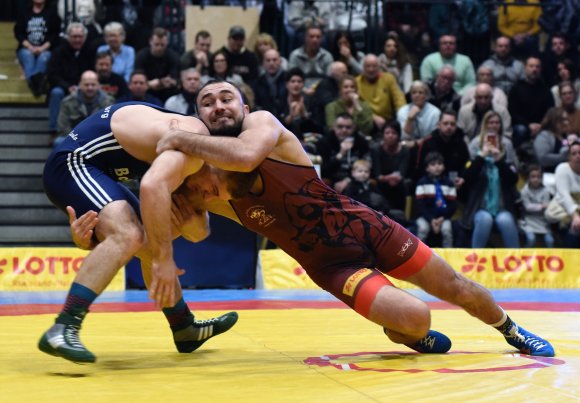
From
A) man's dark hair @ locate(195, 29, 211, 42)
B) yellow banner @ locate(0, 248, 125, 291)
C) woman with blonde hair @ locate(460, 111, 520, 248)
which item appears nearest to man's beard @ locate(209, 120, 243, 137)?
yellow banner @ locate(0, 248, 125, 291)

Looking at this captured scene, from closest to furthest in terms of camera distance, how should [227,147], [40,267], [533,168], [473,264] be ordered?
[227,147] → [40,267] → [473,264] → [533,168]

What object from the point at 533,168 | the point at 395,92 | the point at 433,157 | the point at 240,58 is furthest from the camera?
the point at 395,92

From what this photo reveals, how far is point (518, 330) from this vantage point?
14.8ft

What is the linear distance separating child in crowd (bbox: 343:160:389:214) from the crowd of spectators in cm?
1

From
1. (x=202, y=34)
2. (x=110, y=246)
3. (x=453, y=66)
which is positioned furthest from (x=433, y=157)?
(x=110, y=246)

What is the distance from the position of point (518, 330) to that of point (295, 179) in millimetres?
1151

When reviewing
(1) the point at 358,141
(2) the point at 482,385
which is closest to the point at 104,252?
(2) the point at 482,385

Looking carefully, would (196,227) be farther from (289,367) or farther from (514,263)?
(514,263)

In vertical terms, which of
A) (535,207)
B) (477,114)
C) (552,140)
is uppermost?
(477,114)

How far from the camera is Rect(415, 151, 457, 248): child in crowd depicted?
9.74m

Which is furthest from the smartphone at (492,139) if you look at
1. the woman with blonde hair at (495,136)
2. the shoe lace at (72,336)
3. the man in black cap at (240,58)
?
the shoe lace at (72,336)

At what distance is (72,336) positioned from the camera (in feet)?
13.3

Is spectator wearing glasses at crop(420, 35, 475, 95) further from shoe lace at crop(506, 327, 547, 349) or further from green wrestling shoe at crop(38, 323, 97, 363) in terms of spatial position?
green wrestling shoe at crop(38, 323, 97, 363)

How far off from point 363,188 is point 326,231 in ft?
16.4
